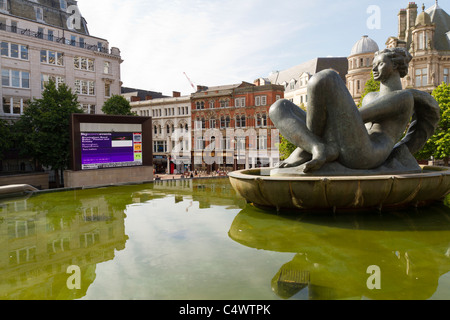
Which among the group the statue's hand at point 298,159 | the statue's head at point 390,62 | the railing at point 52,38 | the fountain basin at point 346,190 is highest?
the railing at point 52,38

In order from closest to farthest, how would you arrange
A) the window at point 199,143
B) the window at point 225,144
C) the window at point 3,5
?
the window at point 3,5 < the window at point 225,144 < the window at point 199,143

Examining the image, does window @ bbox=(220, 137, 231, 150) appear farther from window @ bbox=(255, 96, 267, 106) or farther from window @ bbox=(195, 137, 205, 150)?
window @ bbox=(255, 96, 267, 106)

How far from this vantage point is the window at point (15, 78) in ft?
125

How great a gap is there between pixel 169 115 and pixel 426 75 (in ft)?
140

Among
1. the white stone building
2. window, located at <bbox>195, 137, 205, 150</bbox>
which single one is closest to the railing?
the white stone building

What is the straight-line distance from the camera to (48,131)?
32031mm

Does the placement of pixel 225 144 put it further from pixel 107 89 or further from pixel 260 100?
pixel 107 89

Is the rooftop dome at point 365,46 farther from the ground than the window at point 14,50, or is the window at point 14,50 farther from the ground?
the rooftop dome at point 365,46

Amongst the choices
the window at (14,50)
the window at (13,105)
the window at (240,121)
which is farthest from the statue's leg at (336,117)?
the window at (240,121)

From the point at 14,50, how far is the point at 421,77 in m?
51.0

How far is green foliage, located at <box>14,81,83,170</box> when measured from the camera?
1228 inches

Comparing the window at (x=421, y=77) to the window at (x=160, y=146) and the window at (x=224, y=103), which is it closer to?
the window at (x=224, y=103)
